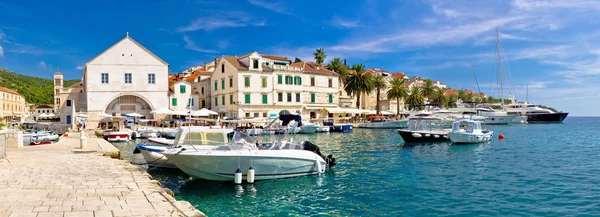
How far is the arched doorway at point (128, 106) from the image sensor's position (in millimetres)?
52906

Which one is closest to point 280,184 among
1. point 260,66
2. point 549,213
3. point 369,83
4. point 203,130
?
point 203,130

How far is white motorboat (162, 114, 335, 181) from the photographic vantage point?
47.7 feet

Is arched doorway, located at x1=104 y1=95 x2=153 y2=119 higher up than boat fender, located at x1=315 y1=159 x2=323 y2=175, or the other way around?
arched doorway, located at x1=104 y1=95 x2=153 y2=119

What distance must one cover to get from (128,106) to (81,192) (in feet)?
157

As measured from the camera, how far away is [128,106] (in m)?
53.4

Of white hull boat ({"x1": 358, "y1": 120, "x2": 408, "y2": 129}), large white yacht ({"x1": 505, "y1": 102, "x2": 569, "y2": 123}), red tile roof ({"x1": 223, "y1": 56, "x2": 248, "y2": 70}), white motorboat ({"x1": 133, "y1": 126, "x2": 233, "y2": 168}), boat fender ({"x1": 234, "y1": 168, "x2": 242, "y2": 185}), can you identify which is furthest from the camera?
large white yacht ({"x1": 505, "y1": 102, "x2": 569, "y2": 123})

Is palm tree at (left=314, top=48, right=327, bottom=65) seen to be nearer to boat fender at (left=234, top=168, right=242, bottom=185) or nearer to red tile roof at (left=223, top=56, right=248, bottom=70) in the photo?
red tile roof at (left=223, top=56, right=248, bottom=70)

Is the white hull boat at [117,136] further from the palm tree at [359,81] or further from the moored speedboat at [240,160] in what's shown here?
the palm tree at [359,81]

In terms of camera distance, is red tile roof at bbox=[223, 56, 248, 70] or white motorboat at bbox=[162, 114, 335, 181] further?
red tile roof at bbox=[223, 56, 248, 70]

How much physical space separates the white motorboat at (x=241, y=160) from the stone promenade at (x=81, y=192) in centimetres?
200

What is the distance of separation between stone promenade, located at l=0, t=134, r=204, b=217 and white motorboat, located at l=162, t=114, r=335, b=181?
200cm

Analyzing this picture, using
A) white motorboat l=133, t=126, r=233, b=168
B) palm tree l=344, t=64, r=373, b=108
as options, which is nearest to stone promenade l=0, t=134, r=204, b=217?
white motorboat l=133, t=126, r=233, b=168

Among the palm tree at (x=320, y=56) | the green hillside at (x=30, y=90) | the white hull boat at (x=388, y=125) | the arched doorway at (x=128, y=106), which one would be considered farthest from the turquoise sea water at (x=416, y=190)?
the green hillside at (x=30, y=90)

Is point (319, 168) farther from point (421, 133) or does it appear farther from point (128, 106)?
point (128, 106)
